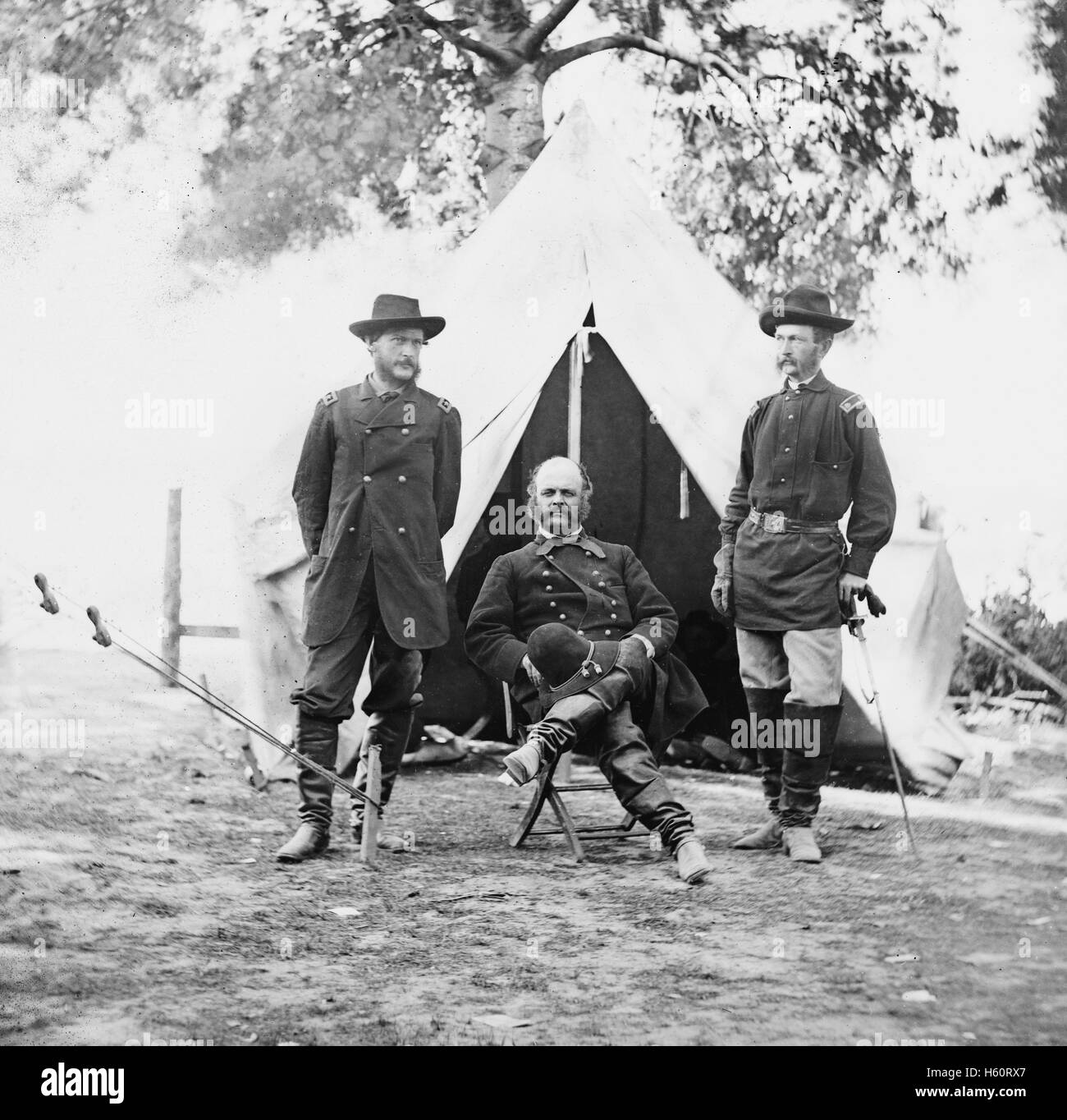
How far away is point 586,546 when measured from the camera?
3934 mm

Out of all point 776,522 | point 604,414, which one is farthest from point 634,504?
point 776,522

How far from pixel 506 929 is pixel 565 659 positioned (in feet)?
2.60

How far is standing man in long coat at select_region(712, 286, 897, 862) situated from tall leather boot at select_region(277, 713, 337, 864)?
1.22m

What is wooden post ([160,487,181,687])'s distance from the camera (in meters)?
5.12

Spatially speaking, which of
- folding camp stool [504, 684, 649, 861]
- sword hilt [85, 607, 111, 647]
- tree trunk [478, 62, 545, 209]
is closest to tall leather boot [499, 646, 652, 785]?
folding camp stool [504, 684, 649, 861]

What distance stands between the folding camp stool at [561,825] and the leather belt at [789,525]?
89 cm

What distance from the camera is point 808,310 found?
3818 mm

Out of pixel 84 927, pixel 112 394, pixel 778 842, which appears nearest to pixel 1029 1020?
pixel 778 842

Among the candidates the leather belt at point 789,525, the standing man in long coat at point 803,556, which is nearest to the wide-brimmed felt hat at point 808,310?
the standing man in long coat at point 803,556

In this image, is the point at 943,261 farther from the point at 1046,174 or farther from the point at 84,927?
the point at 84,927

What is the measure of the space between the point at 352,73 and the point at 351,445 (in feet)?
7.50

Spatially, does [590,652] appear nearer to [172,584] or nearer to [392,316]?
[392,316]

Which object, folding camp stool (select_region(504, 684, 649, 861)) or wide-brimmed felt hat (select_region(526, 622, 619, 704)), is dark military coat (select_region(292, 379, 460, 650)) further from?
folding camp stool (select_region(504, 684, 649, 861))

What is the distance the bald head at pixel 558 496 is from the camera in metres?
3.92
